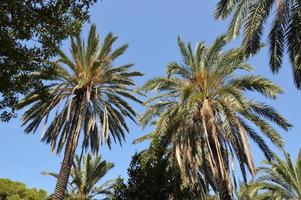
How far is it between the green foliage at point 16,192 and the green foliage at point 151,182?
1835 cm

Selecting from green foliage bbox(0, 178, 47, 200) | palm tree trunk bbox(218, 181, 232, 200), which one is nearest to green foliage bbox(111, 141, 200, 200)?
palm tree trunk bbox(218, 181, 232, 200)

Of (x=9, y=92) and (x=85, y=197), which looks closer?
(x=9, y=92)

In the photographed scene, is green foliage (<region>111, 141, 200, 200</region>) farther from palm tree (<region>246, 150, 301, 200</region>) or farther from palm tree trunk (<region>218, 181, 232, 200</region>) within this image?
palm tree (<region>246, 150, 301, 200</region>)

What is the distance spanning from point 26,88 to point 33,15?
198cm

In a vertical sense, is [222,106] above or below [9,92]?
above

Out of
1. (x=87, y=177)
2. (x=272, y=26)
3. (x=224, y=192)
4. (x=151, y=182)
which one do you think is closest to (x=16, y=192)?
(x=87, y=177)

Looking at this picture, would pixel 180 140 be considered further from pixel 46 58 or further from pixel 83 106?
pixel 46 58

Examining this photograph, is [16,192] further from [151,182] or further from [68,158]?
[151,182]

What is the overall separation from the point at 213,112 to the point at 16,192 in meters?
18.8

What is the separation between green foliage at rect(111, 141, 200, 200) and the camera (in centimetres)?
1391

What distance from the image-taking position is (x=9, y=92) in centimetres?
1070

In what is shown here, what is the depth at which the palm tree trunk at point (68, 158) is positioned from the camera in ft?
65.1

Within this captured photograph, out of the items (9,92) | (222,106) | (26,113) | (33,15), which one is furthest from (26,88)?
(26,113)

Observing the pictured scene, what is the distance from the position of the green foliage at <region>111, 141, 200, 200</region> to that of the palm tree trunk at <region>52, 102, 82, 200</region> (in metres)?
5.70
